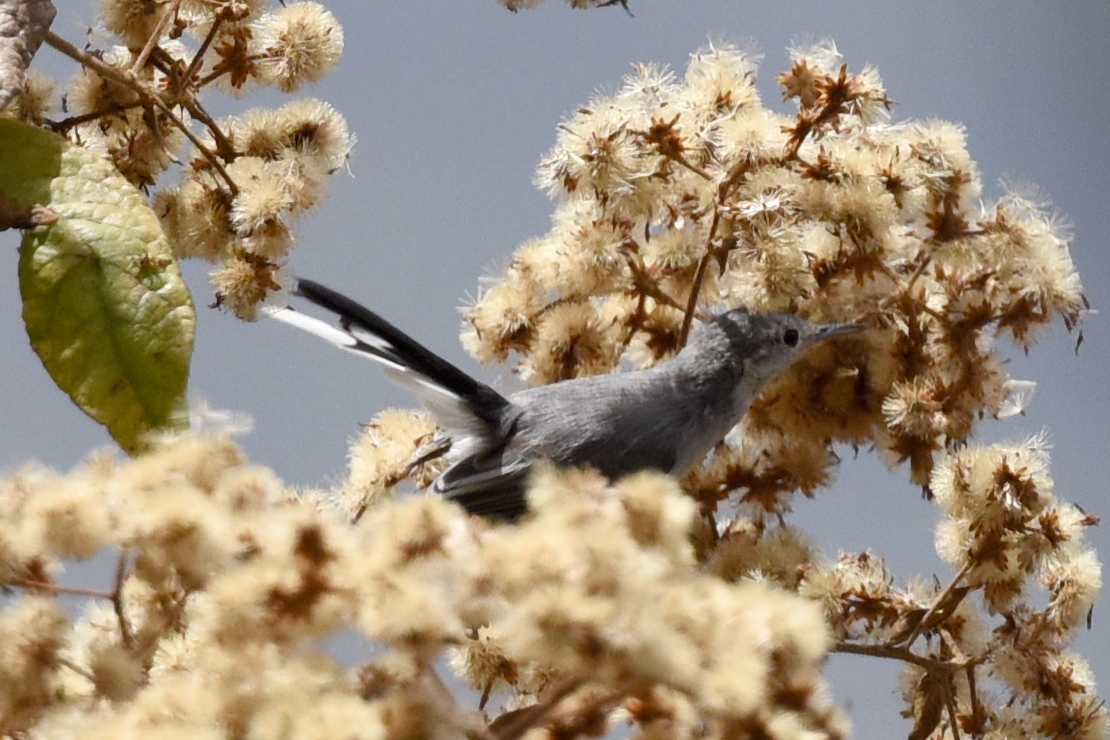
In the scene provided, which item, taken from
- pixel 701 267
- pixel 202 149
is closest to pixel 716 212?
pixel 701 267

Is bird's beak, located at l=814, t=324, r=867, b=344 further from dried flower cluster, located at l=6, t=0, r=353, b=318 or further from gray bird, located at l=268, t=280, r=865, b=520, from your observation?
dried flower cluster, located at l=6, t=0, r=353, b=318

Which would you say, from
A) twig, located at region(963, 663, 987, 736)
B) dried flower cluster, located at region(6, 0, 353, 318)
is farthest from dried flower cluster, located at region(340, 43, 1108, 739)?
dried flower cluster, located at region(6, 0, 353, 318)

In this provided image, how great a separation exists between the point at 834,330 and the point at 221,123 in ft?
1.17

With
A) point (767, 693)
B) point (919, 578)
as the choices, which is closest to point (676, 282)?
point (919, 578)

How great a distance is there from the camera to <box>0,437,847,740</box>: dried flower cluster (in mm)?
310

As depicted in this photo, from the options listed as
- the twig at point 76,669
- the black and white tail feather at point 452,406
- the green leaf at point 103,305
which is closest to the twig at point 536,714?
the twig at point 76,669

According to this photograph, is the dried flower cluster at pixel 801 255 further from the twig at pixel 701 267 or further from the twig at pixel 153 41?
the twig at pixel 153 41

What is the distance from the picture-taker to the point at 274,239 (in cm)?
63

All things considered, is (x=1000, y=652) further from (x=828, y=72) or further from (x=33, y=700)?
(x=33, y=700)

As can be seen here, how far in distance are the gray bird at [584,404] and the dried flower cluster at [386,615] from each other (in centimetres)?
31

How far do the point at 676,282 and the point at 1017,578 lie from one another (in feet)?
0.82

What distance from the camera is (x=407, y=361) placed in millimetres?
710

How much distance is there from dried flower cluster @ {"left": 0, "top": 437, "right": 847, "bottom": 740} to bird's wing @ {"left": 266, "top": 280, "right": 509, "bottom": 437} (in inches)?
11.2

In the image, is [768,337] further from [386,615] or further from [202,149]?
[386,615]
